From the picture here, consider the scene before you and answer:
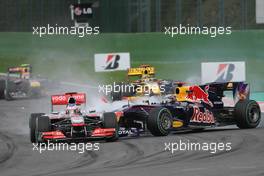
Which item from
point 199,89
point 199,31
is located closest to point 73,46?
point 199,31

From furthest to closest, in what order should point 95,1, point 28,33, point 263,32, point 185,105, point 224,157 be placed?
point 95,1 → point 28,33 → point 263,32 → point 185,105 → point 224,157

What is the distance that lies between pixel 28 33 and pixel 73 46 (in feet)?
7.18

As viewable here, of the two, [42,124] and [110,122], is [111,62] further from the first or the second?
[42,124]

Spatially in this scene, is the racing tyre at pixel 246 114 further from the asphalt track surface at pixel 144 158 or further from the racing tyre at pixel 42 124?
the racing tyre at pixel 42 124

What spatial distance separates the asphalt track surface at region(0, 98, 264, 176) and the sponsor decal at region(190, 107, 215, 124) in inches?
11.9

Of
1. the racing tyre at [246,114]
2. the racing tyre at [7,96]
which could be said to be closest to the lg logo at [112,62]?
the racing tyre at [7,96]

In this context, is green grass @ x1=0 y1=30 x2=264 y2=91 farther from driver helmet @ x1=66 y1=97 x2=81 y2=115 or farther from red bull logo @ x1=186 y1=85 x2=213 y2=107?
driver helmet @ x1=66 y1=97 x2=81 y2=115

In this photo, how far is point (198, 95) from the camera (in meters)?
20.5

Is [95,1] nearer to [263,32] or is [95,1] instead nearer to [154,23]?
[154,23]

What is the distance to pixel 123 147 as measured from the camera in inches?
665

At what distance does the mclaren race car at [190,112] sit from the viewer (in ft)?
62.5

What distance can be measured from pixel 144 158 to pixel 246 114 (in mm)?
6397

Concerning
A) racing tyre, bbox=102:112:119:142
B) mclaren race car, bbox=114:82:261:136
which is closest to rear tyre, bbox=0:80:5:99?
mclaren race car, bbox=114:82:261:136

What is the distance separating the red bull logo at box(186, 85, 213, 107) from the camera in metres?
20.5
